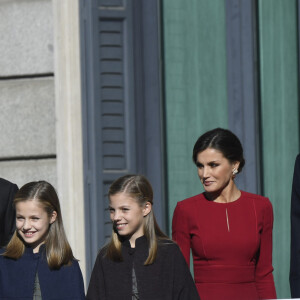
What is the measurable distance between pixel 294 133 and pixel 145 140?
4.11ft

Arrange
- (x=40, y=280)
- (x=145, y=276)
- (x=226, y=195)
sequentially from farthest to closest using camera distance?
(x=226, y=195) → (x=40, y=280) → (x=145, y=276)

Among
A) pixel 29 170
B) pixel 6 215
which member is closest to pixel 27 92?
pixel 29 170

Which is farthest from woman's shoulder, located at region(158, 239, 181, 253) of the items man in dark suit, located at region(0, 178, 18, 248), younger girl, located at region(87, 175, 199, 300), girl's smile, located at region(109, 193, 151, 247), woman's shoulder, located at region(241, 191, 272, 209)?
man in dark suit, located at region(0, 178, 18, 248)

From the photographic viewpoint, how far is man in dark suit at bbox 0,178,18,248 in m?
6.18

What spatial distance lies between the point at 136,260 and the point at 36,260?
22.9 inches

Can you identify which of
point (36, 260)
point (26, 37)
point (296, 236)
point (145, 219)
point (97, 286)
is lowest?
point (97, 286)

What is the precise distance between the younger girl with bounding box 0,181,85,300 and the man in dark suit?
0.35 m

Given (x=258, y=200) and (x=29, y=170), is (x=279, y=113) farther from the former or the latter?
(x=258, y=200)

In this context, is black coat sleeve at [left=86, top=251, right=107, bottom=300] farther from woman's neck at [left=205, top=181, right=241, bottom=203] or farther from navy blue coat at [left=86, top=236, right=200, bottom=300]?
woman's neck at [left=205, top=181, right=241, bottom=203]

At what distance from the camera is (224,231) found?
19.5 feet

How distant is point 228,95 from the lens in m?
8.57

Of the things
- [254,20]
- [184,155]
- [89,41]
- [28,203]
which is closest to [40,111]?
[89,41]

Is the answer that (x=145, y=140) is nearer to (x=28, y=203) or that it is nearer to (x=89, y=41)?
(x=89, y=41)

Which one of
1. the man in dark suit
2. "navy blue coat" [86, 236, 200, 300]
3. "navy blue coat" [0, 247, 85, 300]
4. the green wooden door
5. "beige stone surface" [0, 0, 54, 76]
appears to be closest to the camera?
"navy blue coat" [86, 236, 200, 300]
